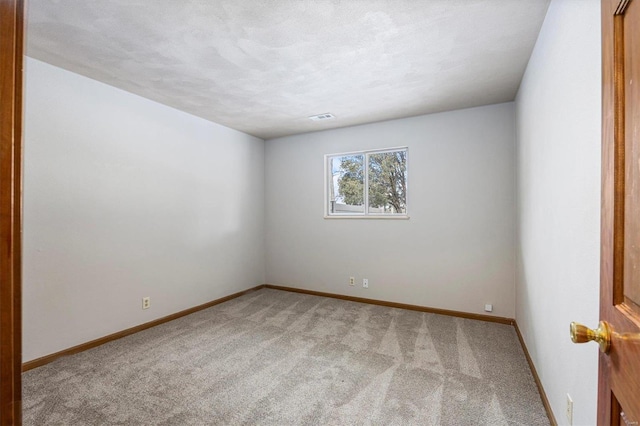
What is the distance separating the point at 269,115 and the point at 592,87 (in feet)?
10.4

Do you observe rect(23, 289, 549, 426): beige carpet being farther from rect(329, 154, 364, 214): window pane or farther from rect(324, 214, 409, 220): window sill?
rect(329, 154, 364, 214): window pane

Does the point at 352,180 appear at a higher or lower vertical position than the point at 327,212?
higher

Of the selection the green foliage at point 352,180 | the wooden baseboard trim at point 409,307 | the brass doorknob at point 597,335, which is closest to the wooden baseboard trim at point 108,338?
the wooden baseboard trim at point 409,307

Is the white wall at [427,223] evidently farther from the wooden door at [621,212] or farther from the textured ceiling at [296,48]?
the wooden door at [621,212]

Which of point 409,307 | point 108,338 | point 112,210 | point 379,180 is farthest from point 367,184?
point 108,338

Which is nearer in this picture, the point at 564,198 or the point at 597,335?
the point at 597,335

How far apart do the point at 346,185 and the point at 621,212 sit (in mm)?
3780

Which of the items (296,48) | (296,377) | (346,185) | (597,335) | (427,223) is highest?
(296,48)

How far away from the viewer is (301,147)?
4.63m

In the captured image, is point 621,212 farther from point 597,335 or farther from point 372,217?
point 372,217

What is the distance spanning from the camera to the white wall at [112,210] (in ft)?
7.86

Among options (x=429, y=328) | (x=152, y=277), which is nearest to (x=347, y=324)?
(x=429, y=328)

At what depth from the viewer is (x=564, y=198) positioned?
153 centimetres

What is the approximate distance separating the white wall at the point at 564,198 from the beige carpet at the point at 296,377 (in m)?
0.42
